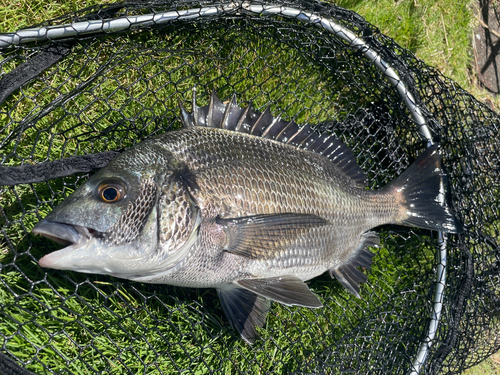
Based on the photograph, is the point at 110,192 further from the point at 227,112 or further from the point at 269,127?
the point at 269,127

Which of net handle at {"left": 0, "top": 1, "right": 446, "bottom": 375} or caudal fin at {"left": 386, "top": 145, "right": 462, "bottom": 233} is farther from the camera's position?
caudal fin at {"left": 386, "top": 145, "right": 462, "bottom": 233}

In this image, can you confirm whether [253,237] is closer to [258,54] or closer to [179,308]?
[179,308]

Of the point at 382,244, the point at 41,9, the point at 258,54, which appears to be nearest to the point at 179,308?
the point at 382,244

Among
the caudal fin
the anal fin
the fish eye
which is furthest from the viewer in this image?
the caudal fin

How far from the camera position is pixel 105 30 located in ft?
7.54

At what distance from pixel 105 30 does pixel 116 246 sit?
128cm

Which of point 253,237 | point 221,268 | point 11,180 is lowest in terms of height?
point 221,268

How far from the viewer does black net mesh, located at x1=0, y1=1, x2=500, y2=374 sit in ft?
7.45

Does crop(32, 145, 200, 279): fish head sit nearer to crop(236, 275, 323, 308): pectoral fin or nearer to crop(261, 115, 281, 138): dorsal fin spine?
crop(236, 275, 323, 308): pectoral fin

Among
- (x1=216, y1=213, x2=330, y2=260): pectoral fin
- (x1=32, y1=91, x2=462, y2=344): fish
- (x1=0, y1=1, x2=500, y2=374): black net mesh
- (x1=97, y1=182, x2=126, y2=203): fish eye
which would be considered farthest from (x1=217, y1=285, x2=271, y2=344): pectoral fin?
(x1=97, y1=182, x2=126, y2=203): fish eye

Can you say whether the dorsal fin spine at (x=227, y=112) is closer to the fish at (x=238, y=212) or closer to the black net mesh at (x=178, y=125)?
the fish at (x=238, y=212)

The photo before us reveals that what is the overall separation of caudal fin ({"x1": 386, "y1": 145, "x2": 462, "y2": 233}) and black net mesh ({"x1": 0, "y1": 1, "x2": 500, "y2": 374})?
187 millimetres

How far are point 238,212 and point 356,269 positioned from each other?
1.04m

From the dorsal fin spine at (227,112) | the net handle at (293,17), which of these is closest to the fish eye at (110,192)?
the dorsal fin spine at (227,112)
